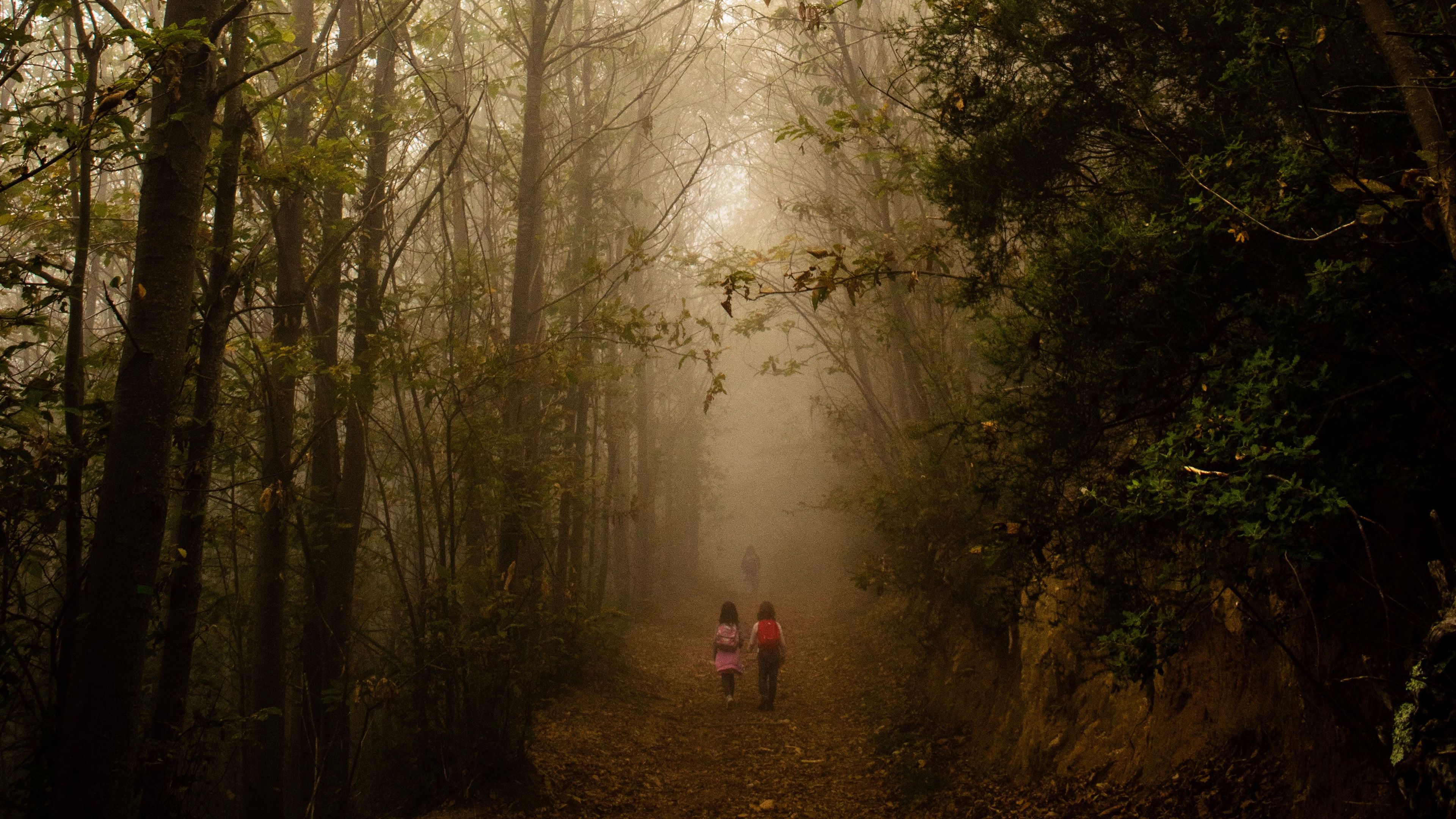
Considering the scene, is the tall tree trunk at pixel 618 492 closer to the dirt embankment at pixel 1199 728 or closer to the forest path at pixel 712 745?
the forest path at pixel 712 745

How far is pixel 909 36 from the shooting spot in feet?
18.4

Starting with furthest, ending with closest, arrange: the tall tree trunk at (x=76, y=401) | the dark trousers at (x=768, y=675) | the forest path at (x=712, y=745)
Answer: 1. the dark trousers at (x=768, y=675)
2. the forest path at (x=712, y=745)
3. the tall tree trunk at (x=76, y=401)

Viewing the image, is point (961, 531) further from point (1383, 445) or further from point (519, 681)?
point (1383, 445)

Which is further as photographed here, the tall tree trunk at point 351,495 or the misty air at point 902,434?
the tall tree trunk at point 351,495

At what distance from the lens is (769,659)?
10695 mm

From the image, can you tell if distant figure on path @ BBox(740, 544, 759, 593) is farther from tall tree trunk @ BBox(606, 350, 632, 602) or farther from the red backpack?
the red backpack

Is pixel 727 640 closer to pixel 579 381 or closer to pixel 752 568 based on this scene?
pixel 579 381

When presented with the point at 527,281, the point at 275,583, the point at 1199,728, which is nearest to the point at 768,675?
the point at 527,281

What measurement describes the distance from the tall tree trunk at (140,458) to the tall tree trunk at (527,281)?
394 cm

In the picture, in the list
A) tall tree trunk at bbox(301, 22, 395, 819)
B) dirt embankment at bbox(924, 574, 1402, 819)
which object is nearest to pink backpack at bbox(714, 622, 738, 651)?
dirt embankment at bbox(924, 574, 1402, 819)

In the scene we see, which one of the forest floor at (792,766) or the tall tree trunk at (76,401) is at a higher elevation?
the tall tree trunk at (76,401)

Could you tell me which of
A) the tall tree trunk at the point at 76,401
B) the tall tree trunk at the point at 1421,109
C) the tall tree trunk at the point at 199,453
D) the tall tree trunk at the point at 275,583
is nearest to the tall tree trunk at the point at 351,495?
the tall tree trunk at the point at 275,583

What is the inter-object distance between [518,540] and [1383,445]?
300 inches

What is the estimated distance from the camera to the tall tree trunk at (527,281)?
7.84m
